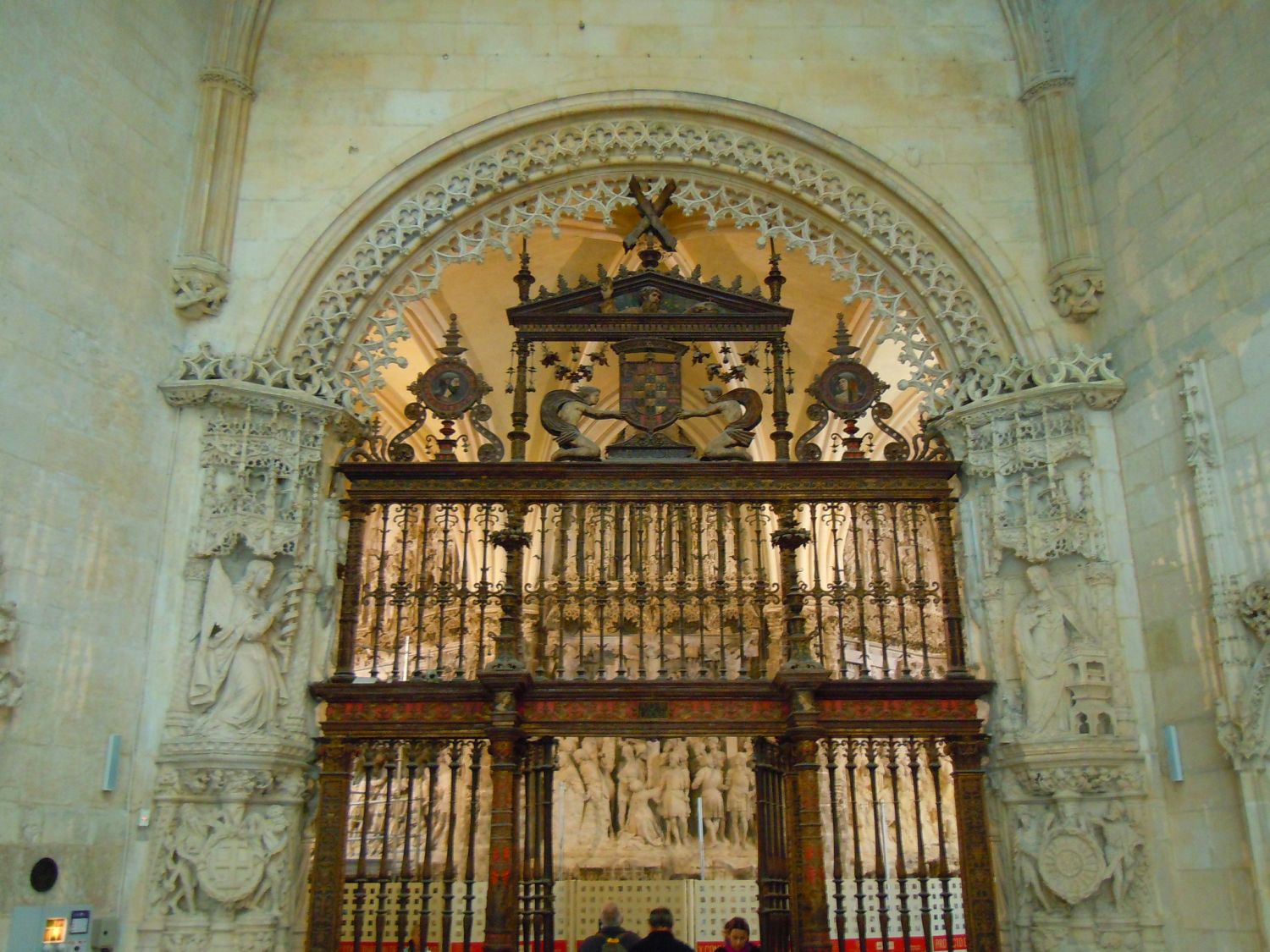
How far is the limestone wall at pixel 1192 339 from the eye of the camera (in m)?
7.22

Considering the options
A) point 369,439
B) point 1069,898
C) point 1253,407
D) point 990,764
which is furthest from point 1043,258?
point 369,439

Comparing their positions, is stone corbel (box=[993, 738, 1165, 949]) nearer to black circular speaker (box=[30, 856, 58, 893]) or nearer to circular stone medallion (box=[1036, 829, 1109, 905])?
circular stone medallion (box=[1036, 829, 1109, 905])

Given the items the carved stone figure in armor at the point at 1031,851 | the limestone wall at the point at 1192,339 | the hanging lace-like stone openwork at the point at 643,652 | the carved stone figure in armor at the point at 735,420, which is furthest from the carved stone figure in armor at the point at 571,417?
the carved stone figure in armor at the point at 1031,851

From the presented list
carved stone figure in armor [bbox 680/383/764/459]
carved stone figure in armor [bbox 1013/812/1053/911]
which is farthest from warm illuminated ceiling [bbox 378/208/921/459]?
carved stone figure in armor [bbox 1013/812/1053/911]

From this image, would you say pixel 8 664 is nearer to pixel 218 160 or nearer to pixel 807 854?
pixel 218 160

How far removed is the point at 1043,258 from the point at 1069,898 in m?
4.67

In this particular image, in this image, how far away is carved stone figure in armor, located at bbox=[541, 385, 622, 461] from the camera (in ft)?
29.5

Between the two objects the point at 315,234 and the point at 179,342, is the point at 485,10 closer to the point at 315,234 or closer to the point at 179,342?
the point at 315,234

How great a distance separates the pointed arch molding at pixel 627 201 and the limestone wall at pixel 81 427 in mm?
1181

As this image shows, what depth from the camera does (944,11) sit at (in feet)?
32.9

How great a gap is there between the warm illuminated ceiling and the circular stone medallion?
662cm

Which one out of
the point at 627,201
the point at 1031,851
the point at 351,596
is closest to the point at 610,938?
the point at 1031,851

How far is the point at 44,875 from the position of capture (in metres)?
Result: 6.95

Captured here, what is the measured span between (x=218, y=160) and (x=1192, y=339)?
7132 mm
